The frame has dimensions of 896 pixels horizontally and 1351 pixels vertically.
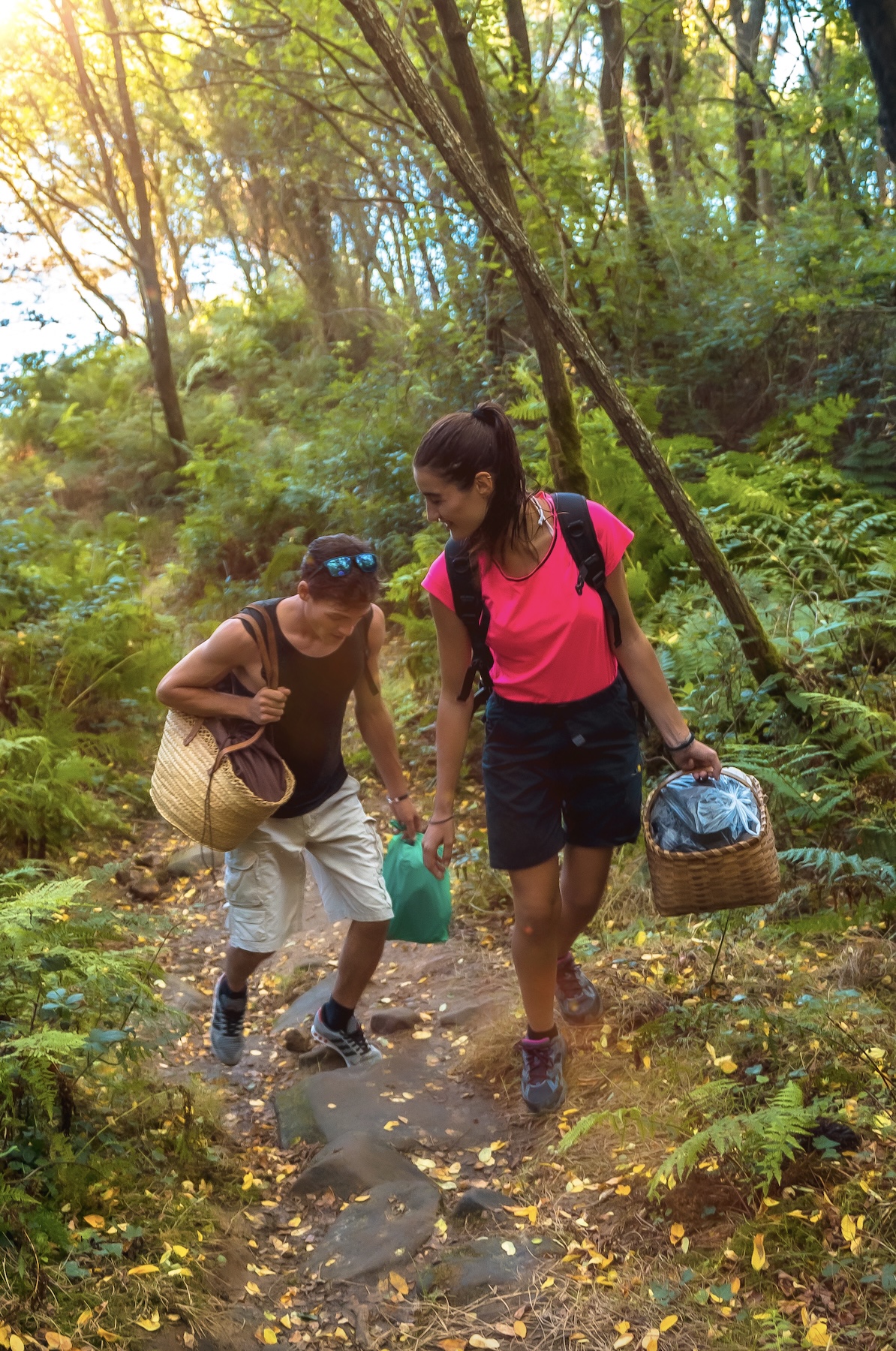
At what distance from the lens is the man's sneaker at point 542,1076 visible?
364 cm

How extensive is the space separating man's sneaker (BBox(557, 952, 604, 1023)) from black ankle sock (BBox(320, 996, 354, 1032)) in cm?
89

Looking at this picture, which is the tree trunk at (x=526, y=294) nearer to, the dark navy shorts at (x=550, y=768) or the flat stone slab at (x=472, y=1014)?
the dark navy shorts at (x=550, y=768)

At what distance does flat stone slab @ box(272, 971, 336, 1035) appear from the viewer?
15.6ft

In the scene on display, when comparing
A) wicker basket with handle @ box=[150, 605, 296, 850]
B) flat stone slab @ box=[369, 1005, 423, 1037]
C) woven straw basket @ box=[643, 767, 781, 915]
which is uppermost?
wicker basket with handle @ box=[150, 605, 296, 850]

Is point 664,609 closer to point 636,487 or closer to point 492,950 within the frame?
point 636,487

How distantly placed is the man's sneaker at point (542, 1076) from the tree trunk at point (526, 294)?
9.61 feet

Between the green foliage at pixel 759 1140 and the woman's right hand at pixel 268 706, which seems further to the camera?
the woman's right hand at pixel 268 706

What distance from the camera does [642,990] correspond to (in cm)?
406

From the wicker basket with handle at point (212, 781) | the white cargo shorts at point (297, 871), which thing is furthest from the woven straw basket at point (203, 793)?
the white cargo shorts at point (297, 871)

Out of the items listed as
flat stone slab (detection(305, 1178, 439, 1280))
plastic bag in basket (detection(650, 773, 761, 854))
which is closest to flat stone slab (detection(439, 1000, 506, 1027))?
flat stone slab (detection(305, 1178, 439, 1280))

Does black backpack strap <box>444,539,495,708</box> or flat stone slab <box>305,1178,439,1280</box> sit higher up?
black backpack strap <box>444,539,495,708</box>

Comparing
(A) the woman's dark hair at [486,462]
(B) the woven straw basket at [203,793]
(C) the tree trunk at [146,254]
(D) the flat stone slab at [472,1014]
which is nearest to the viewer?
(A) the woman's dark hair at [486,462]

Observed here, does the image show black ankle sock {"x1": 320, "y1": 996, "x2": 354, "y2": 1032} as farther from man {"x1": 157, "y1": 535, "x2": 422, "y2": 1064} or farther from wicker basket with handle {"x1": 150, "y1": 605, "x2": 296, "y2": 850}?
wicker basket with handle {"x1": 150, "y1": 605, "x2": 296, "y2": 850}

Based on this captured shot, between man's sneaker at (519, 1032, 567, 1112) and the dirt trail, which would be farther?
man's sneaker at (519, 1032, 567, 1112)
